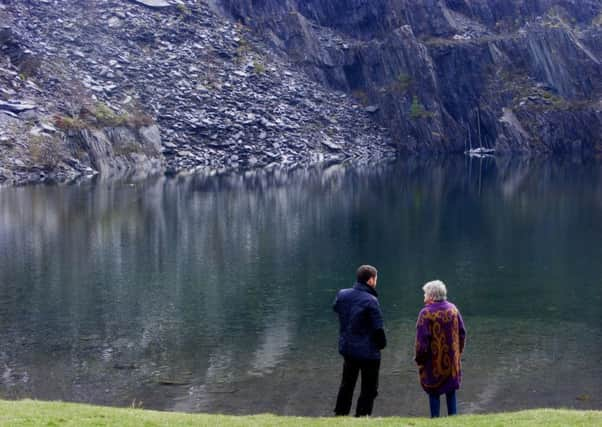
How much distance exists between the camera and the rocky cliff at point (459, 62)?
6004 inches

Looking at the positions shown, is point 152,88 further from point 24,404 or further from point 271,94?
point 24,404

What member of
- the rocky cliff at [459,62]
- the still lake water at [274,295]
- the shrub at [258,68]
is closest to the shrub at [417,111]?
the rocky cliff at [459,62]

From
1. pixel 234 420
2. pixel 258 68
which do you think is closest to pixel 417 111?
pixel 258 68

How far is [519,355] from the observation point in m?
24.2

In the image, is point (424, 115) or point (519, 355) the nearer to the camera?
point (519, 355)

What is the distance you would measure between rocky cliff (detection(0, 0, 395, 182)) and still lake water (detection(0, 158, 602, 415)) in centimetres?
3214

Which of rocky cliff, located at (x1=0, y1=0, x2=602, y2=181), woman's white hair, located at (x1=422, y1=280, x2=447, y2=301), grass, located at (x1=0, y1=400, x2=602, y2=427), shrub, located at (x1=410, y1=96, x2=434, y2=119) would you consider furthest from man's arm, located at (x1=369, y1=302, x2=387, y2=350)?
shrub, located at (x1=410, y1=96, x2=434, y2=119)

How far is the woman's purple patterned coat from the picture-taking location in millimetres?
14109

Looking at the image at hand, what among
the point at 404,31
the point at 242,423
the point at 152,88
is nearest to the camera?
the point at 242,423

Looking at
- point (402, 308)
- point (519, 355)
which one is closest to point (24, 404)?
point (519, 355)

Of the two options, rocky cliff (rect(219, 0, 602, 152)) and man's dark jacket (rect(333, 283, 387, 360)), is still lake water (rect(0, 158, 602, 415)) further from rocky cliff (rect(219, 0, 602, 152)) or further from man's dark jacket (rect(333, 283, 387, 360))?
rocky cliff (rect(219, 0, 602, 152))

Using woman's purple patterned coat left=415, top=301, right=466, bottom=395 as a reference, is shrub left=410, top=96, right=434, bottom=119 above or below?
above

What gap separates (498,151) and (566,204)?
9049 centimetres

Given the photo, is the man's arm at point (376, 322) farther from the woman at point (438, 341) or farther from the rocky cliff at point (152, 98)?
the rocky cliff at point (152, 98)
